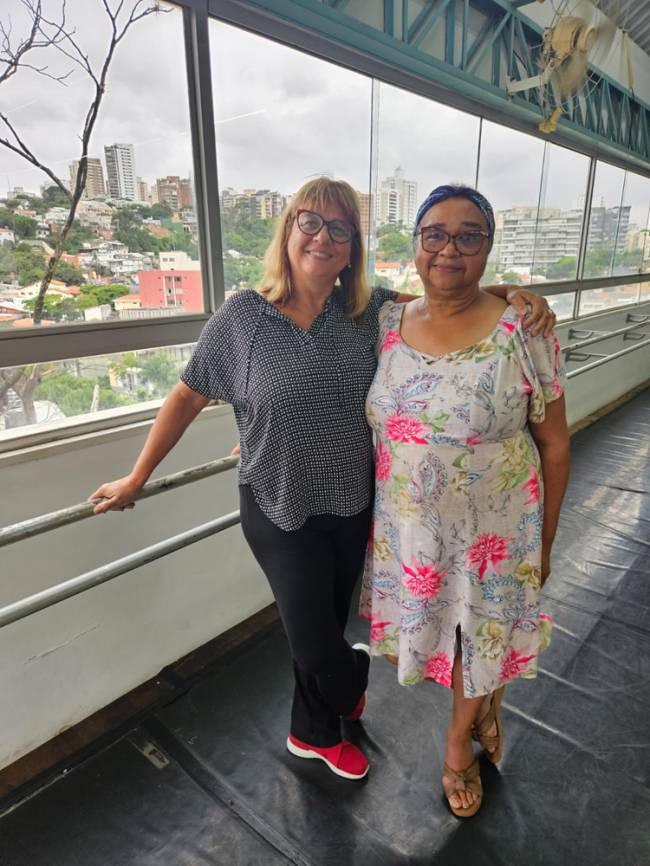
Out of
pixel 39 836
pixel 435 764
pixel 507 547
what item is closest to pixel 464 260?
pixel 507 547

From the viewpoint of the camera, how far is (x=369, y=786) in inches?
55.7

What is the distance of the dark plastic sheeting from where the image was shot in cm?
127

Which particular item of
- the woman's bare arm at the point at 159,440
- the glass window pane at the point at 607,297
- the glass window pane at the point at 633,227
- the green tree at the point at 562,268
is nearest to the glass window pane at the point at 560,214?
the green tree at the point at 562,268

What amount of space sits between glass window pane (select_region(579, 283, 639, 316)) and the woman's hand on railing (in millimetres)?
4557

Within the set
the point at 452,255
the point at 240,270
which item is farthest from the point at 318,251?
the point at 240,270

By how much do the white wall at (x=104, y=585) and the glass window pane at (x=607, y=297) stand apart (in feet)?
13.3

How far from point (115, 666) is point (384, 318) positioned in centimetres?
137

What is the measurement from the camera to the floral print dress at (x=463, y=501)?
104cm

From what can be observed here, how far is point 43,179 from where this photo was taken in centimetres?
146

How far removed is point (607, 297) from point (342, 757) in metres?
5.15

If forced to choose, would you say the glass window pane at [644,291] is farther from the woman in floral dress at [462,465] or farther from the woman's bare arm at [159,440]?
the woman's bare arm at [159,440]

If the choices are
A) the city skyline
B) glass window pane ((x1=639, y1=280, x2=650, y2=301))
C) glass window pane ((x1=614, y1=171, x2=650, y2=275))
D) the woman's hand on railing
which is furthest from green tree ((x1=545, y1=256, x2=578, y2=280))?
the woman's hand on railing

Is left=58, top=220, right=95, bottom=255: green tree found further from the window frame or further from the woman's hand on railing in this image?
the woman's hand on railing

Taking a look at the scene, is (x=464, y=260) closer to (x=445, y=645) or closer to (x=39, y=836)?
(x=445, y=645)
